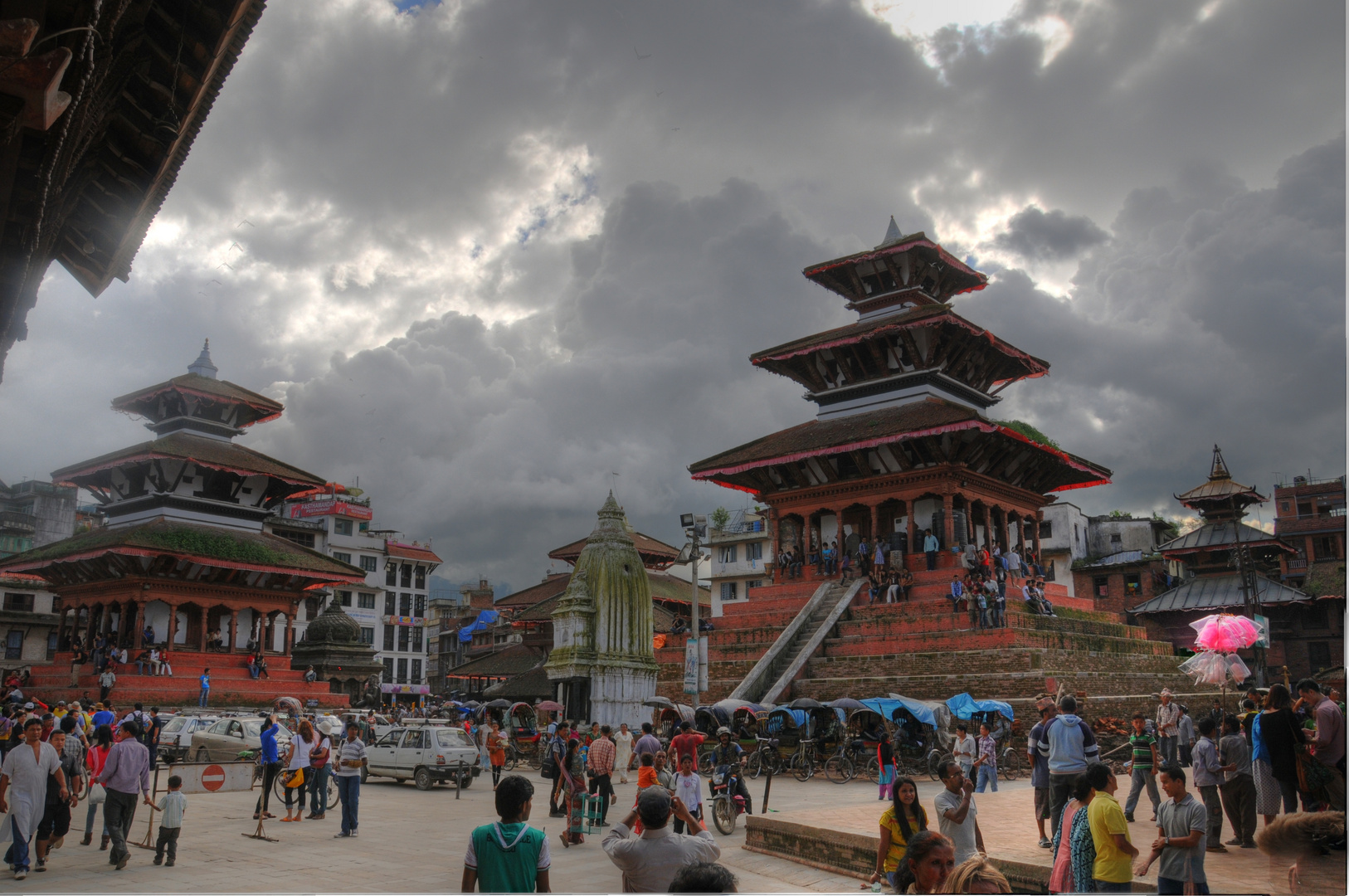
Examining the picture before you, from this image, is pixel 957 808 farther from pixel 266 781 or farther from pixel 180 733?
pixel 180 733

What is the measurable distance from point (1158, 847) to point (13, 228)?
→ 11832 millimetres

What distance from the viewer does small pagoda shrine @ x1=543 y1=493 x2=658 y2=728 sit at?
2406cm

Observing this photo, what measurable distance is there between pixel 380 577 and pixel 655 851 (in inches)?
2995

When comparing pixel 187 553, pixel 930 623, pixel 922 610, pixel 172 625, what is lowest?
pixel 172 625

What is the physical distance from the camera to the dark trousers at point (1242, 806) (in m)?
10.9

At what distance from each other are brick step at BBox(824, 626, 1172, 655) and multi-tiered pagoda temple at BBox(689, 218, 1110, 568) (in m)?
4.46

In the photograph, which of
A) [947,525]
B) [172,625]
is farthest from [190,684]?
[947,525]

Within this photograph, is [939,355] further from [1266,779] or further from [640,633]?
[1266,779]

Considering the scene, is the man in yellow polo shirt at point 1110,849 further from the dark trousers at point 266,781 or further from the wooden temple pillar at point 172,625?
the wooden temple pillar at point 172,625

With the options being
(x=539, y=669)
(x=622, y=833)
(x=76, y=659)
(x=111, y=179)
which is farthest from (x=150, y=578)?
(x=622, y=833)

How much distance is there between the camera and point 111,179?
1284cm

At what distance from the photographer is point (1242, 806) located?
1092 cm

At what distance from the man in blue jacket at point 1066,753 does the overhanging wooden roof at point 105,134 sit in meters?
10.3

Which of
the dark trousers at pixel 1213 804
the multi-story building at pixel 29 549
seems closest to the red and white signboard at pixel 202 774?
the dark trousers at pixel 1213 804
